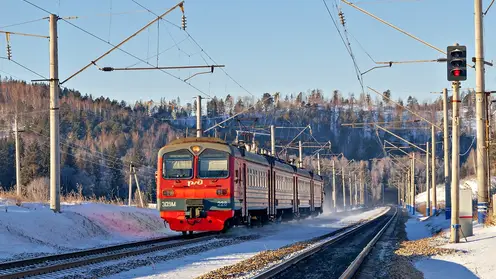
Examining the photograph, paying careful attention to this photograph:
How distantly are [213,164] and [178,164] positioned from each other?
129 centimetres

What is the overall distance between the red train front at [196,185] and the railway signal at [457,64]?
9087 mm

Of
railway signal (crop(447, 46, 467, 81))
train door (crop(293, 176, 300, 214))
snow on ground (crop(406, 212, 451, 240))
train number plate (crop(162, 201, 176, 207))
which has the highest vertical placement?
railway signal (crop(447, 46, 467, 81))

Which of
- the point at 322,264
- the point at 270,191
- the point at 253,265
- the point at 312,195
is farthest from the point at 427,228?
the point at 253,265

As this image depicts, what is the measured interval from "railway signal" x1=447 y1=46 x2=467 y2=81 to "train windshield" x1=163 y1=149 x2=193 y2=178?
10293mm

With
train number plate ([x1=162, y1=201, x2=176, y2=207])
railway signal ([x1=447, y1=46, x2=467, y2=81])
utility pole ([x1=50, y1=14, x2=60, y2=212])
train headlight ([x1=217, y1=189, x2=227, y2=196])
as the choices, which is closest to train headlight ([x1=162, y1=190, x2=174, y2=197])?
train number plate ([x1=162, y1=201, x2=176, y2=207])

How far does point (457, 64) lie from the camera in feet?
63.8

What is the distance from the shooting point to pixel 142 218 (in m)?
29.9

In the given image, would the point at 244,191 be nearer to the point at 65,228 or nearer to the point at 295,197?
the point at 65,228

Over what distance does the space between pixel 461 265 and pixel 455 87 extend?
23.1 feet

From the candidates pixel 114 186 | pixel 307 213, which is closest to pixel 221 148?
pixel 307 213

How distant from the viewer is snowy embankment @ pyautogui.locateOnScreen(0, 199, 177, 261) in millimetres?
19750

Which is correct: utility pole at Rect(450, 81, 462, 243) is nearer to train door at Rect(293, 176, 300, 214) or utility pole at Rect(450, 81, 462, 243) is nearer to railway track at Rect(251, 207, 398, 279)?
railway track at Rect(251, 207, 398, 279)

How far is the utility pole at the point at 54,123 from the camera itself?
2380cm

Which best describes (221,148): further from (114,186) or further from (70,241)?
(114,186)
